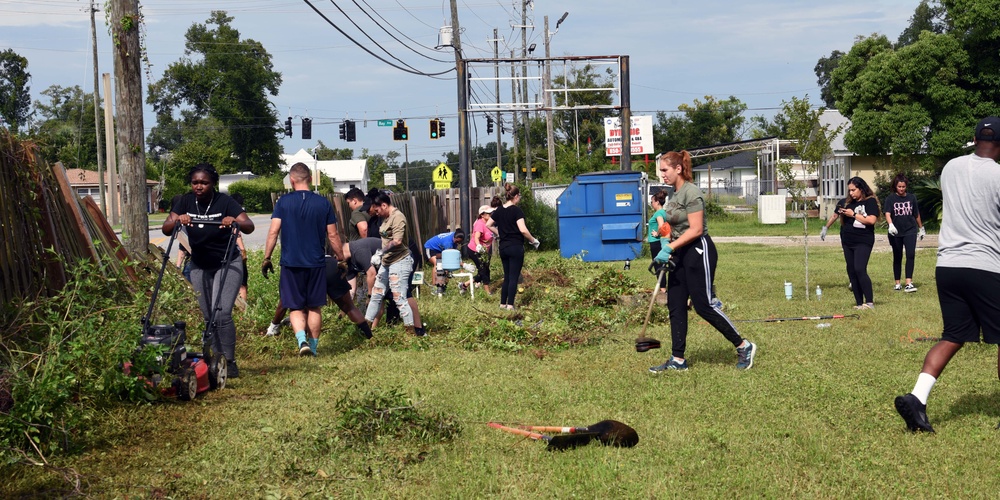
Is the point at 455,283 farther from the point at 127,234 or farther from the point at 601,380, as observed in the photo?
the point at 601,380

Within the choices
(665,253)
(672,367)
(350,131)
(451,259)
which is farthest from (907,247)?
(350,131)

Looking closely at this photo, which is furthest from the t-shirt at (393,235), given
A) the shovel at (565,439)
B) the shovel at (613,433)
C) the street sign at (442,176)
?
the street sign at (442,176)

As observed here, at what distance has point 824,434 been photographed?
5.96 metres

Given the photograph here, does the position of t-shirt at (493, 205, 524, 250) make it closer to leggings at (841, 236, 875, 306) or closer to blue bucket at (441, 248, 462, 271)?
blue bucket at (441, 248, 462, 271)

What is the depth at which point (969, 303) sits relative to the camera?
5.95m

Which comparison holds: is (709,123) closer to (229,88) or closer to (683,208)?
(229,88)

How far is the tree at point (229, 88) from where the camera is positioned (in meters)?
86.2

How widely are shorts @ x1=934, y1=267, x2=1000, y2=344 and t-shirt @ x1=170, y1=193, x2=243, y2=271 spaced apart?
18.2 feet

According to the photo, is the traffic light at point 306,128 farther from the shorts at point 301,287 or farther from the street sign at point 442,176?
the shorts at point 301,287

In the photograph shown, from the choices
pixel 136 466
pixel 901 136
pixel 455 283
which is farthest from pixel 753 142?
pixel 136 466

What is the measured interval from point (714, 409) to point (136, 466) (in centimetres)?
375

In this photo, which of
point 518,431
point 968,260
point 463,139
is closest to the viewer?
point 968,260

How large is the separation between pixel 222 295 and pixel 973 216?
19.2 feet

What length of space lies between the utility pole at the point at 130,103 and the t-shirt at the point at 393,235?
9.93ft
